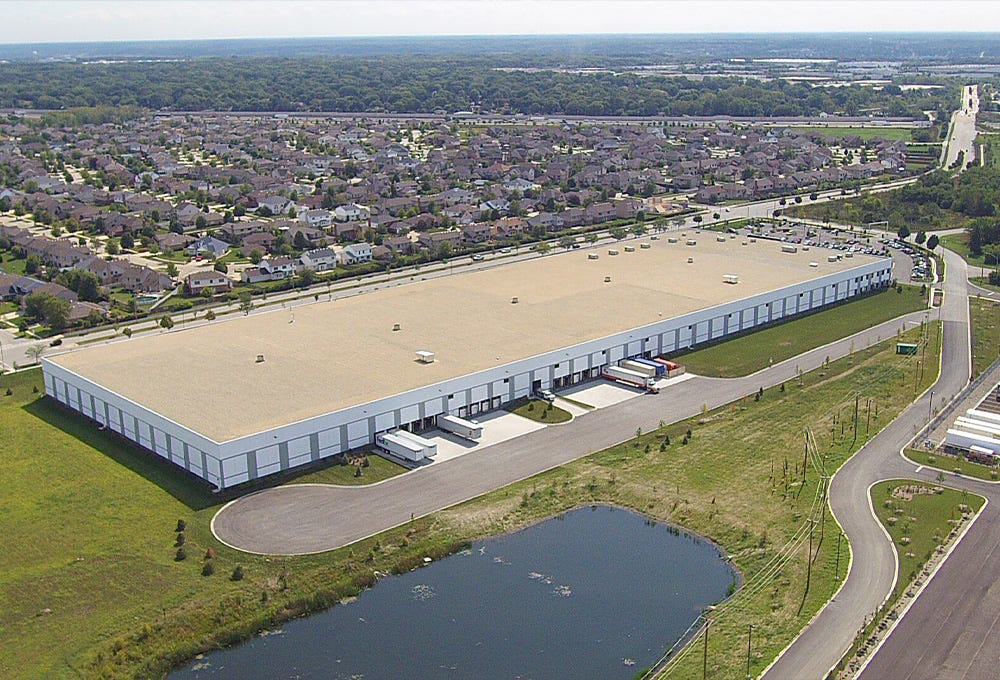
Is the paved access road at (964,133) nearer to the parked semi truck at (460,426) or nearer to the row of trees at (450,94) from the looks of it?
the row of trees at (450,94)

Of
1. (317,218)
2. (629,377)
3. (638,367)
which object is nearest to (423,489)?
(629,377)

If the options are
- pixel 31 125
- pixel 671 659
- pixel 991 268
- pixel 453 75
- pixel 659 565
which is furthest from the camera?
pixel 453 75

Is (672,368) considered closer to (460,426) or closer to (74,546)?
(460,426)

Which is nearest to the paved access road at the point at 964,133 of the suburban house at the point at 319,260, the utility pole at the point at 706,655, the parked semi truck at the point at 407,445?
the suburban house at the point at 319,260

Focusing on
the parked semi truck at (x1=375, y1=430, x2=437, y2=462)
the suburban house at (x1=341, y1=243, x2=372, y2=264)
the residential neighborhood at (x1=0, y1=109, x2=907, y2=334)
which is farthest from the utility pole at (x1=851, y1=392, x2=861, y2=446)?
the suburban house at (x1=341, y1=243, x2=372, y2=264)

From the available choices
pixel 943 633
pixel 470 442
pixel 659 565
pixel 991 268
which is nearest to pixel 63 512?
pixel 470 442

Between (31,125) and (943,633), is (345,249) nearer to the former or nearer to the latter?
(943,633)
